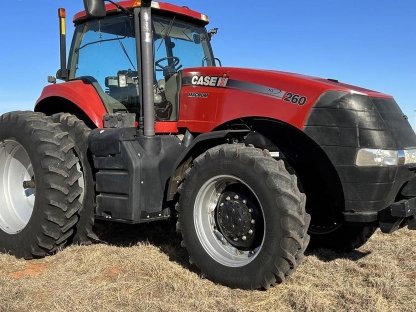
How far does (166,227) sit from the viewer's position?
5812 millimetres

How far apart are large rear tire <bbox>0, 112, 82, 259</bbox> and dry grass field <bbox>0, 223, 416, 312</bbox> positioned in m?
0.17

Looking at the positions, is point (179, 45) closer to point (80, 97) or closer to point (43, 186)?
point (80, 97)

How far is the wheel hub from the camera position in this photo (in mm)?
3932

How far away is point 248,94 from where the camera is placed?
4.19m

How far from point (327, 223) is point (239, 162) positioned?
1445 mm

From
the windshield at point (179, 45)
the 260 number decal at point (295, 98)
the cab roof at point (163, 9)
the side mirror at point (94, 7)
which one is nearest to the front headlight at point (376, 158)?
the 260 number decal at point (295, 98)

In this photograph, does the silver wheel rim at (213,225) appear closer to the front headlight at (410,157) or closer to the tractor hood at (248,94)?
the tractor hood at (248,94)

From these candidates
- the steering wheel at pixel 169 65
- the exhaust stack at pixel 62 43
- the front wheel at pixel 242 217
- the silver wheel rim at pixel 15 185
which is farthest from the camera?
the exhaust stack at pixel 62 43

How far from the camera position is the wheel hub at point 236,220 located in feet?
12.9

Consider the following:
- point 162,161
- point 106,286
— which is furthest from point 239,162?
point 106,286

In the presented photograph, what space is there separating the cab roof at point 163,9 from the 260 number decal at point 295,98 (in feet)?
6.01

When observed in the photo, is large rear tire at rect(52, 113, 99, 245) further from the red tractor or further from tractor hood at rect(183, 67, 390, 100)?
tractor hood at rect(183, 67, 390, 100)

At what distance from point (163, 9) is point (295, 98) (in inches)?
76.0

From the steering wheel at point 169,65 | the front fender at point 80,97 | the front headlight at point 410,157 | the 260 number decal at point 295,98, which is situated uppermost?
the steering wheel at point 169,65
